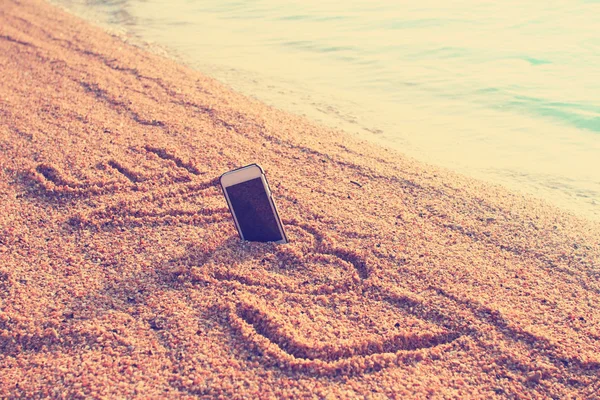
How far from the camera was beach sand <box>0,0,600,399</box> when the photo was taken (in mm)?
2650

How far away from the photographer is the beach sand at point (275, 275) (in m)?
2.65

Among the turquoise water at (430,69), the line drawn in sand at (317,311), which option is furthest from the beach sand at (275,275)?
the turquoise water at (430,69)

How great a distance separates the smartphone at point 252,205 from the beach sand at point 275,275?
0.09 meters

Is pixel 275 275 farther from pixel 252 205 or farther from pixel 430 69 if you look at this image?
pixel 430 69

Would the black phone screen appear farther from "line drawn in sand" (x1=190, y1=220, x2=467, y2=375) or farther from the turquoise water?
the turquoise water

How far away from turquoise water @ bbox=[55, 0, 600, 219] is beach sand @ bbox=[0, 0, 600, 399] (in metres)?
1.26

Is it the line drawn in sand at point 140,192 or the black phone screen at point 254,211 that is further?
the line drawn in sand at point 140,192

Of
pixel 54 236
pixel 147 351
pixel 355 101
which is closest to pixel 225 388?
pixel 147 351

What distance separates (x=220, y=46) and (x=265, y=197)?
21.7ft

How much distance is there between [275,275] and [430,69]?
604 cm

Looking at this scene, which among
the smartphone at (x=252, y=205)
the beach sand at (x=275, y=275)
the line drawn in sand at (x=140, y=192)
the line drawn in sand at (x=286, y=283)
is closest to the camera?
the beach sand at (x=275, y=275)

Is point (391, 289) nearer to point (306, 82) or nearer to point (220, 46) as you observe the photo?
point (306, 82)

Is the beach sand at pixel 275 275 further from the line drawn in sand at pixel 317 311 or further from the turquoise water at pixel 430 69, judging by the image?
the turquoise water at pixel 430 69

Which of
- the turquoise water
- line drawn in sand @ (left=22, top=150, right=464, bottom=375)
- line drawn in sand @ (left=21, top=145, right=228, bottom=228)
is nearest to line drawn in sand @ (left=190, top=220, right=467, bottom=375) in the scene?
line drawn in sand @ (left=22, top=150, right=464, bottom=375)
